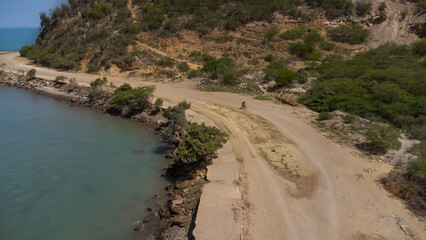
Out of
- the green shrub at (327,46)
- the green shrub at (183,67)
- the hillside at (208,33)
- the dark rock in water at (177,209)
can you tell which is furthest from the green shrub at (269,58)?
the dark rock in water at (177,209)

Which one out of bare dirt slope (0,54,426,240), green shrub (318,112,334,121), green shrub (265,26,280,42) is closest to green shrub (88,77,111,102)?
bare dirt slope (0,54,426,240)

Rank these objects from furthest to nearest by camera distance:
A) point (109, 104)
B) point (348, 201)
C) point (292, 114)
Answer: point (109, 104)
point (292, 114)
point (348, 201)

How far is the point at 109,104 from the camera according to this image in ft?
75.5

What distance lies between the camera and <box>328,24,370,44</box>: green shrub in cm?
3350

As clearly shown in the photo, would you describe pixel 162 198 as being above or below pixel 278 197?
below

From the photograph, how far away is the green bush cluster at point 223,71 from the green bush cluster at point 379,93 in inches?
299

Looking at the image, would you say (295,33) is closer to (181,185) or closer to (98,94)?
(98,94)

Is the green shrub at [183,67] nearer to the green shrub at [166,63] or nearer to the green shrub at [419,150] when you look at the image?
the green shrub at [166,63]

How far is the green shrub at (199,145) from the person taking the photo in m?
12.1

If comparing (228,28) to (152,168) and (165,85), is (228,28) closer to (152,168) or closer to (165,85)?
(165,85)

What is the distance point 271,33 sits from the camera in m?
35.1

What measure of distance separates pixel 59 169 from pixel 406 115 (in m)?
21.2

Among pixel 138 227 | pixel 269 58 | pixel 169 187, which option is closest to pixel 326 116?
pixel 169 187

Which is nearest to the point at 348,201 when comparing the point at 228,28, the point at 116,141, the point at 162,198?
the point at 162,198
